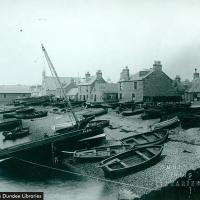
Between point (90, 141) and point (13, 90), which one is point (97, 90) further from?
point (90, 141)

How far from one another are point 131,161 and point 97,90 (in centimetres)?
5438

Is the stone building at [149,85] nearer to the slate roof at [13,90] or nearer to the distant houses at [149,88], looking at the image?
the distant houses at [149,88]

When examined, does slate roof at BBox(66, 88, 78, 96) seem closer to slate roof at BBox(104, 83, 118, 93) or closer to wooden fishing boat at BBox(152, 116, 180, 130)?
slate roof at BBox(104, 83, 118, 93)

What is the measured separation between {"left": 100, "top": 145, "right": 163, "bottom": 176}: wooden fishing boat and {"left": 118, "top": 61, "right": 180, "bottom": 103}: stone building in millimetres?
33829

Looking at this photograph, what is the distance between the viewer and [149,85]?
58.8 metres

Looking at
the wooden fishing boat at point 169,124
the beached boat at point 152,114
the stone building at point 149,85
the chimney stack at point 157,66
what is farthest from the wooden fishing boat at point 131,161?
the chimney stack at point 157,66

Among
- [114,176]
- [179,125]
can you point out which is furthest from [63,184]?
[179,125]

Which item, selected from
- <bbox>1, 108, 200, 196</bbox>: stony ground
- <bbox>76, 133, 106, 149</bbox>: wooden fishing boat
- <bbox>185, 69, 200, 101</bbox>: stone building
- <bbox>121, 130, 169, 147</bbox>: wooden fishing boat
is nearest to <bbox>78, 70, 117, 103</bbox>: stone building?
<bbox>185, 69, 200, 101</bbox>: stone building

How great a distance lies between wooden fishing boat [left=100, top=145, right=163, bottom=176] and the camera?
19.9m

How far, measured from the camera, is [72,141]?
2756 cm

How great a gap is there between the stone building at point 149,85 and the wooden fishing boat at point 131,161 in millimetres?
Answer: 33829

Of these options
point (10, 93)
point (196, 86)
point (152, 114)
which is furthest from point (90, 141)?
point (10, 93)

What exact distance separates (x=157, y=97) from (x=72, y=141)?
Answer: 33.8 metres

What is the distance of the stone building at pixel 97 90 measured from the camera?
74.2 meters
